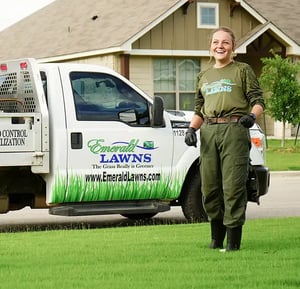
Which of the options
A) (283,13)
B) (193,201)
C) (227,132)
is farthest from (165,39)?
(227,132)

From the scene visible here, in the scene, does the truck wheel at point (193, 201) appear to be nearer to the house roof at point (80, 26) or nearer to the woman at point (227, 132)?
the woman at point (227, 132)

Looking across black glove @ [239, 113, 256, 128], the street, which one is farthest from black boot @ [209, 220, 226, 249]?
the street

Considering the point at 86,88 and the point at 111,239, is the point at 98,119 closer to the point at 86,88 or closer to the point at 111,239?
the point at 86,88

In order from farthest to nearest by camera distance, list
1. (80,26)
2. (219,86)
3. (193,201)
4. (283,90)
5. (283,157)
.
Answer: (80,26) → (283,90) → (283,157) → (193,201) → (219,86)

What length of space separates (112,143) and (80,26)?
82.0 ft

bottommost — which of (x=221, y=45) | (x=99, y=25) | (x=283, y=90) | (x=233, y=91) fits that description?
(x=283, y=90)

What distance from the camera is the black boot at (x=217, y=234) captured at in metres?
8.95

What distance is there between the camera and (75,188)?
1185 centimetres

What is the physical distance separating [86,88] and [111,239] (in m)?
2.80

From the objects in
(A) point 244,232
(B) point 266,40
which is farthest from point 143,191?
(B) point 266,40

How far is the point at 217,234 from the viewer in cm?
898

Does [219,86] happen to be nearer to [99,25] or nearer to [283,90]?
[283,90]

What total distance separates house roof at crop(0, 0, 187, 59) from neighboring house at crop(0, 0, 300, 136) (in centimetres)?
5

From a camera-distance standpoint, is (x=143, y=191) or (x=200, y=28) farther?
(x=200, y=28)
